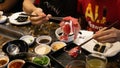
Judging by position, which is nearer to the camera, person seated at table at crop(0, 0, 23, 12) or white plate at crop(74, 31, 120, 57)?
white plate at crop(74, 31, 120, 57)

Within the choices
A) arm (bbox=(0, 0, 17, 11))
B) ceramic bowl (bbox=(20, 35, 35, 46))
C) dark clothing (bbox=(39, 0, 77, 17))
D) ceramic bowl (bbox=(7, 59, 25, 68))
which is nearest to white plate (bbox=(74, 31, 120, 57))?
ceramic bowl (bbox=(20, 35, 35, 46))

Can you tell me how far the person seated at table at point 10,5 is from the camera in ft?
10.5

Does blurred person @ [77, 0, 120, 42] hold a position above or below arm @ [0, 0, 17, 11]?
above

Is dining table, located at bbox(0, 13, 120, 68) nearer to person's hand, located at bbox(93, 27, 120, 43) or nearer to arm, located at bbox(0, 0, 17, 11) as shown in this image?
person's hand, located at bbox(93, 27, 120, 43)

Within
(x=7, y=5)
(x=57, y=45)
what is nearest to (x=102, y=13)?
(x=57, y=45)

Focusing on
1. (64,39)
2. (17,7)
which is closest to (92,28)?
(64,39)

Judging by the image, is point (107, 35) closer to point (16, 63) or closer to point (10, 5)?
point (16, 63)

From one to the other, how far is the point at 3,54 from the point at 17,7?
1.83 meters

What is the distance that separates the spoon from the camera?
5.74 feet

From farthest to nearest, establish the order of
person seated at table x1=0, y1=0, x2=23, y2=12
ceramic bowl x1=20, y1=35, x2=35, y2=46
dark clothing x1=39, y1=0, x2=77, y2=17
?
person seated at table x1=0, y1=0, x2=23, y2=12 → dark clothing x1=39, y1=0, x2=77, y2=17 → ceramic bowl x1=20, y1=35, x2=35, y2=46

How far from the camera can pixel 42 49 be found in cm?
179

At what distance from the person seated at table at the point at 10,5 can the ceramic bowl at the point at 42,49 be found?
1641 millimetres

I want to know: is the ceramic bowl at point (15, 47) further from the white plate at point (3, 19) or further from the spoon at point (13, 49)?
the white plate at point (3, 19)

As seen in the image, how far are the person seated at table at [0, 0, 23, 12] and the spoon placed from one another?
5.11ft
